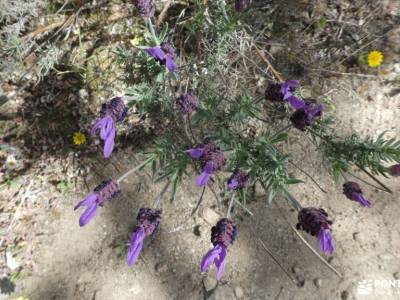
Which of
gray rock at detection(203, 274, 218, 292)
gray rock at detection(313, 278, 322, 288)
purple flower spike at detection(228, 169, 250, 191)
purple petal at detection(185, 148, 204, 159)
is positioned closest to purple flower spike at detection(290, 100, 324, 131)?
purple flower spike at detection(228, 169, 250, 191)

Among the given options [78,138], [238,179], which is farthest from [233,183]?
[78,138]

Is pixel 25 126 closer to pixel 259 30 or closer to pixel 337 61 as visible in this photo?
pixel 259 30

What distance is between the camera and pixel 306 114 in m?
1.96

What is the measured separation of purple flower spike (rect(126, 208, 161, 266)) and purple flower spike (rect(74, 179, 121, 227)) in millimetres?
196

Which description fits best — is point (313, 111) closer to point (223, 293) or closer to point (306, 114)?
point (306, 114)

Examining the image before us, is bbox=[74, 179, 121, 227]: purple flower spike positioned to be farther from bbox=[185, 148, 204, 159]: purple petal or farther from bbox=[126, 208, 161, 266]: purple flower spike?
bbox=[185, 148, 204, 159]: purple petal

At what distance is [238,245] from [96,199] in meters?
1.27

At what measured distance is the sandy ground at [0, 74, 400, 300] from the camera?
270cm

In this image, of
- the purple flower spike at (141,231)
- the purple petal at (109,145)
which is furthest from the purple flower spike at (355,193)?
the purple petal at (109,145)

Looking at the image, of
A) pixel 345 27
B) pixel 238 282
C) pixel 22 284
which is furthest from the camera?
pixel 345 27

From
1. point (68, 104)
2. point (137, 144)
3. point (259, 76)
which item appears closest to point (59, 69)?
point (68, 104)

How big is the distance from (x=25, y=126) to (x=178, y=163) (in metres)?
1.72

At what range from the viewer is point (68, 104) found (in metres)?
3.26

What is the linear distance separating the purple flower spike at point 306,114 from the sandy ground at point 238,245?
954 mm
